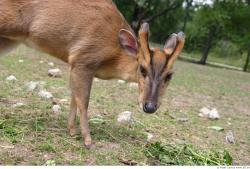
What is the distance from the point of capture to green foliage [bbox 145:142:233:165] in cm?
482

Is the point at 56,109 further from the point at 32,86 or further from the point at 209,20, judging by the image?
the point at 209,20

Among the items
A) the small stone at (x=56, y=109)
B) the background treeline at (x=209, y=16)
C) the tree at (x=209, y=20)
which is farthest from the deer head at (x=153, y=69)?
the tree at (x=209, y=20)

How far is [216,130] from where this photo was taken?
6.84 metres

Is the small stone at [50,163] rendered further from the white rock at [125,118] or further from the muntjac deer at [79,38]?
the white rock at [125,118]

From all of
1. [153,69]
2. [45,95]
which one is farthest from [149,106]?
[45,95]

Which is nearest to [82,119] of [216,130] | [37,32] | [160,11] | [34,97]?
[37,32]

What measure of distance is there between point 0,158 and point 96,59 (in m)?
1.62

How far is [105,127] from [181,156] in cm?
113

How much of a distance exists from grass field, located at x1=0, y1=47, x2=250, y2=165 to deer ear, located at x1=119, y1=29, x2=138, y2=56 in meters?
0.96

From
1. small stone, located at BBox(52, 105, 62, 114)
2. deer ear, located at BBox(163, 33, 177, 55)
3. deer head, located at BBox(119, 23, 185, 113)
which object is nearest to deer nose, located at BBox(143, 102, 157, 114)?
deer head, located at BBox(119, 23, 185, 113)

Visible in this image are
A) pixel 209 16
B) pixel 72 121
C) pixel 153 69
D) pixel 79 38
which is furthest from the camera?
pixel 209 16

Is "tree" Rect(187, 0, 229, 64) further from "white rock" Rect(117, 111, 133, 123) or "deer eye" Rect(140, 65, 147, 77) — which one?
"deer eye" Rect(140, 65, 147, 77)

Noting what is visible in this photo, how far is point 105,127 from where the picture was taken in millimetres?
5770

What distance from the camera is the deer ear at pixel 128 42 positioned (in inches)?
205
